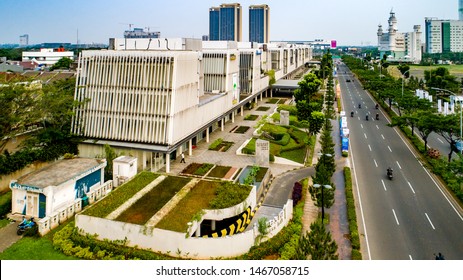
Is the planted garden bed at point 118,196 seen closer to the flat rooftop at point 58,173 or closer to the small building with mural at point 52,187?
the small building with mural at point 52,187

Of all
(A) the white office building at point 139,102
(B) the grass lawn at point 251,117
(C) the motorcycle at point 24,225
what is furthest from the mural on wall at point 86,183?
(B) the grass lawn at point 251,117

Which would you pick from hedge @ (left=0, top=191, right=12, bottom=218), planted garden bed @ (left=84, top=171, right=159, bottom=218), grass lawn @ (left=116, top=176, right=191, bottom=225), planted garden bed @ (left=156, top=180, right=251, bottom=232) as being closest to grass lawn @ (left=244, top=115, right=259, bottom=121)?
planted garden bed @ (left=84, top=171, right=159, bottom=218)

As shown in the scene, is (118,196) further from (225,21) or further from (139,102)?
(225,21)

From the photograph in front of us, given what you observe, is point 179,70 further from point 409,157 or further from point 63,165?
point 409,157

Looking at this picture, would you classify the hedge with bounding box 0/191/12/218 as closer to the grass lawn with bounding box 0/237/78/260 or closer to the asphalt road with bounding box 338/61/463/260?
the grass lawn with bounding box 0/237/78/260

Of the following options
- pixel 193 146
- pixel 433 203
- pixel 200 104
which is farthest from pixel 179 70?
pixel 433 203

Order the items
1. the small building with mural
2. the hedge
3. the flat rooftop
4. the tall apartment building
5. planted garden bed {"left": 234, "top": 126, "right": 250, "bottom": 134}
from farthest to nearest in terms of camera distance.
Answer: the tall apartment building
planted garden bed {"left": 234, "top": 126, "right": 250, "bottom": 134}
the hedge
the flat rooftop
the small building with mural
